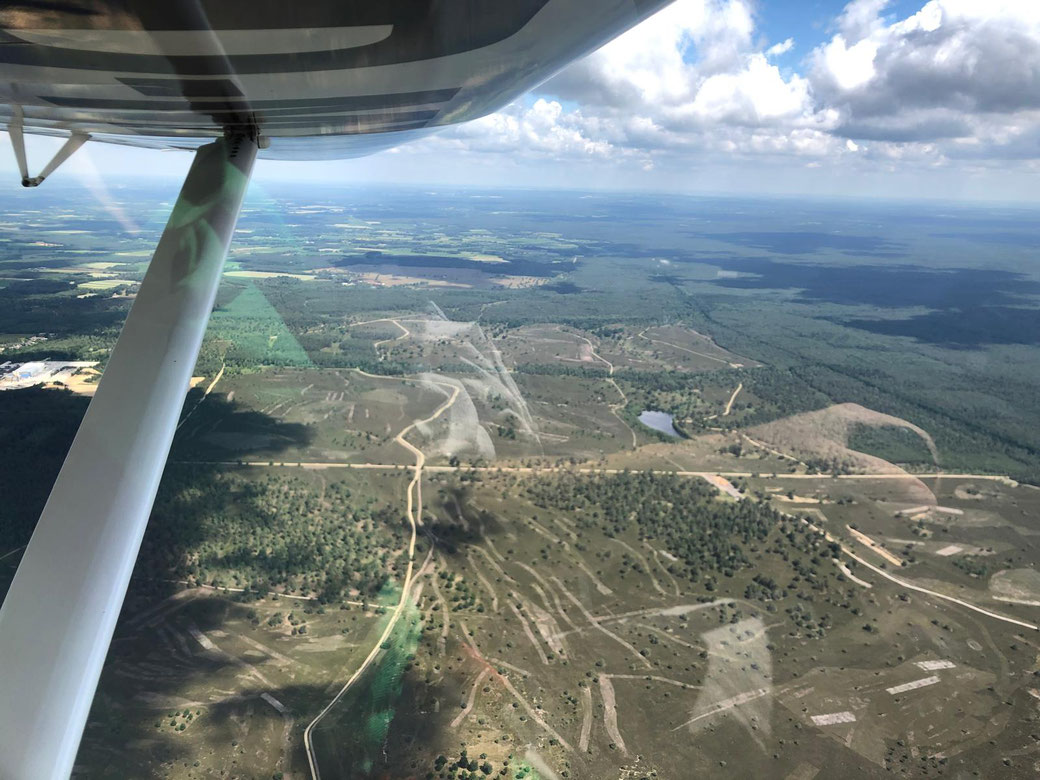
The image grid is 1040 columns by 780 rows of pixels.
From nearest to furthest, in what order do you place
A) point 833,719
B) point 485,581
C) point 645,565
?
point 833,719 → point 485,581 → point 645,565

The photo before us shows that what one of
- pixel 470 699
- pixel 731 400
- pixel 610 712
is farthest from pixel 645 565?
pixel 731 400

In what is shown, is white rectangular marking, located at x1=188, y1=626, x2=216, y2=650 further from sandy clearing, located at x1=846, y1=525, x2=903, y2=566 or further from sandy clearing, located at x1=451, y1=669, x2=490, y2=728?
sandy clearing, located at x1=846, y1=525, x2=903, y2=566

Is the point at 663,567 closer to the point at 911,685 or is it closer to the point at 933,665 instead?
the point at 911,685

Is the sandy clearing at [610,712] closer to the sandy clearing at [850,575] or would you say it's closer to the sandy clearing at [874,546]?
the sandy clearing at [850,575]

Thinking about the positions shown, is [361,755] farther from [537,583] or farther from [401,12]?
[401,12]

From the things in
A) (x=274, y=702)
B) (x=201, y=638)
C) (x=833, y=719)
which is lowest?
(x=833, y=719)

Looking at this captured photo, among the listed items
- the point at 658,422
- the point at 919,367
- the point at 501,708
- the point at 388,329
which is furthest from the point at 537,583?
the point at 919,367
